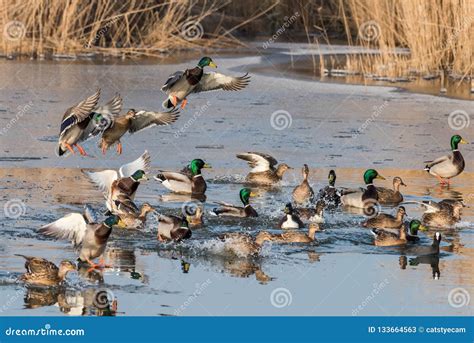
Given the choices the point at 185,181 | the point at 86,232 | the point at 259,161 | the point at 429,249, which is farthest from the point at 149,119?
the point at 429,249

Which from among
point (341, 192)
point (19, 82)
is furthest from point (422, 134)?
point (19, 82)

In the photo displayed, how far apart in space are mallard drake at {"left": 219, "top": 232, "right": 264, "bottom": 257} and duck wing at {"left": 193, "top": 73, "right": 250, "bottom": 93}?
10.9 feet

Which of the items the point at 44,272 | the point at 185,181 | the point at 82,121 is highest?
the point at 82,121

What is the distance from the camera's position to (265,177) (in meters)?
13.0

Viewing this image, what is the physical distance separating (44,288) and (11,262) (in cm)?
75

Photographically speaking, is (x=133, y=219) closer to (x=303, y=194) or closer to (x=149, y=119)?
(x=149, y=119)

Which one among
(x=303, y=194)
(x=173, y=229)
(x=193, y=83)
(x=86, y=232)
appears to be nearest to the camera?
(x=86, y=232)

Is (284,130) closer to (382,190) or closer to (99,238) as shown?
(382,190)

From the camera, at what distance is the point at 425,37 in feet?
67.2

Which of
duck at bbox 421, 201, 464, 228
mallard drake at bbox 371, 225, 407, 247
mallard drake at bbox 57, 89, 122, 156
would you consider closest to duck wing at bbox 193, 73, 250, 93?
mallard drake at bbox 57, 89, 122, 156

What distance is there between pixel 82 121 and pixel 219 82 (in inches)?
68.9

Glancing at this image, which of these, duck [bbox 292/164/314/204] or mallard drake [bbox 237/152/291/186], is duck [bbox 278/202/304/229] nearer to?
duck [bbox 292/164/314/204]

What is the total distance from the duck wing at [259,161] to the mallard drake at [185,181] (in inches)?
26.6

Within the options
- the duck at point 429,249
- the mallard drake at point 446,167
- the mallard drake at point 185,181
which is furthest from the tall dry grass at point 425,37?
the duck at point 429,249
